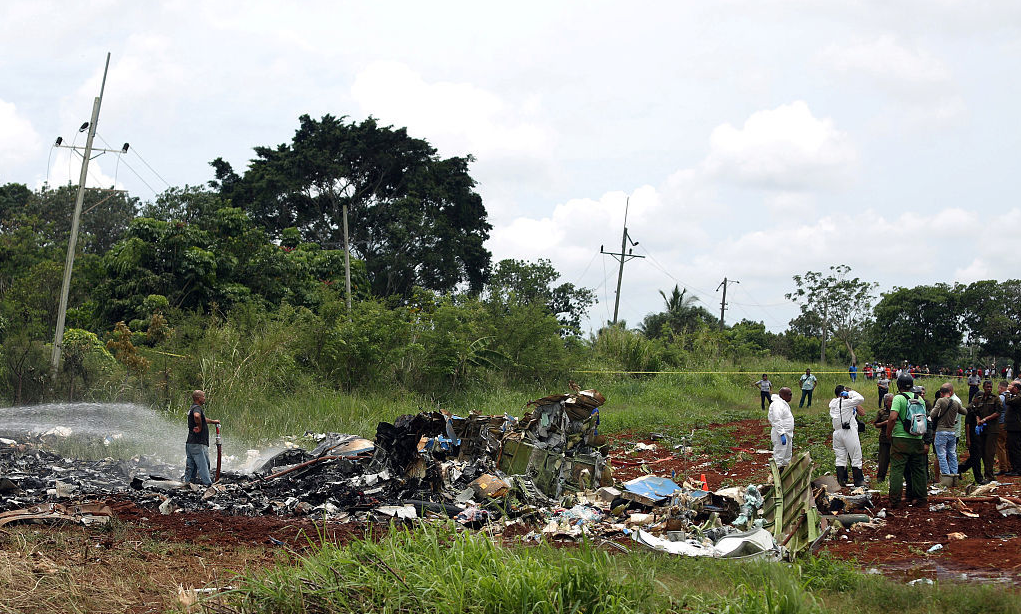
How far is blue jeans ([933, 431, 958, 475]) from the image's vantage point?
11.4 m

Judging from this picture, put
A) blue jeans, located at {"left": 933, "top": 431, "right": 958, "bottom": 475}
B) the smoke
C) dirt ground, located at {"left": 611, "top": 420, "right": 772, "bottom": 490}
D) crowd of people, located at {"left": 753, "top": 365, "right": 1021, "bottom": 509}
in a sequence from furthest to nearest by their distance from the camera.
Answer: the smoke
dirt ground, located at {"left": 611, "top": 420, "right": 772, "bottom": 490}
blue jeans, located at {"left": 933, "top": 431, "right": 958, "bottom": 475}
crowd of people, located at {"left": 753, "top": 365, "right": 1021, "bottom": 509}

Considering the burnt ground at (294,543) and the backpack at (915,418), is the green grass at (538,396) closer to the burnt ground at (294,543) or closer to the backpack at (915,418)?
the burnt ground at (294,543)

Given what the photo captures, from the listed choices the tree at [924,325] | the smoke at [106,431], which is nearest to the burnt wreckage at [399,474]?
the smoke at [106,431]

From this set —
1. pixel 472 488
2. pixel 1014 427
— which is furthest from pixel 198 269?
pixel 1014 427

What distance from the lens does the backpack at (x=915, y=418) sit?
9570 millimetres

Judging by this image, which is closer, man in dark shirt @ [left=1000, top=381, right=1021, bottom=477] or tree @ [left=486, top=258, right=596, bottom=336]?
man in dark shirt @ [left=1000, top=381, right=1021, bottom=477]

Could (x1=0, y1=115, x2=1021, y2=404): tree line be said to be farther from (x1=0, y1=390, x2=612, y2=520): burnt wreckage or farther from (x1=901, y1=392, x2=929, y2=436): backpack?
(x1=901, y1=392, x2=929, y2=436): backpack

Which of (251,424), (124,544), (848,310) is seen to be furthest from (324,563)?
(848,310)

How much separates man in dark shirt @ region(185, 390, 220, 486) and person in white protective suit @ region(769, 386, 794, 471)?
7.78 m

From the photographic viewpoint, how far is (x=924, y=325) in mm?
50469

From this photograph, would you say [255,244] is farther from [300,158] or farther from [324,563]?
[324,563]

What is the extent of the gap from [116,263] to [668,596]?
76.8 ft

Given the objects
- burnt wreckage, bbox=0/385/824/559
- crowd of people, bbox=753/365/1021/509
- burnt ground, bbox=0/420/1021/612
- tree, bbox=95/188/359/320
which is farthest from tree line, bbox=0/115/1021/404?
crowd of people, bbox=753/365/1021/509

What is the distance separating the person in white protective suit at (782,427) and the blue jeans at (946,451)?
209cm
